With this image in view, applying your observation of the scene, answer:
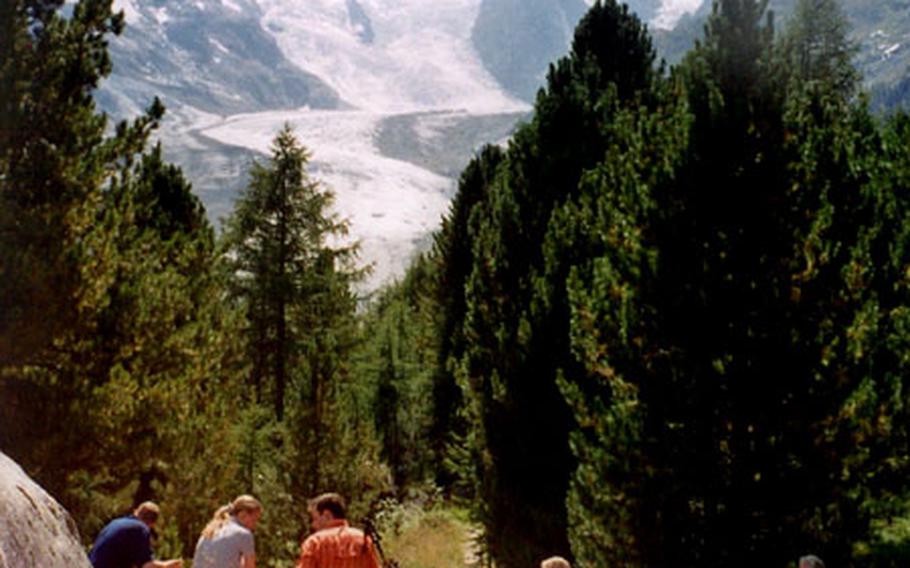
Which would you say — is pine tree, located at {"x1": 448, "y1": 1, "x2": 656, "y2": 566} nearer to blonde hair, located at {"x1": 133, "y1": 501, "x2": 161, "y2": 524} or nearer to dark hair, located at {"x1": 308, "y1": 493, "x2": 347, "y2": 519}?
dark hair, located at {"x1": 308, "y1": 493, "x2": 347, "y2": 519}

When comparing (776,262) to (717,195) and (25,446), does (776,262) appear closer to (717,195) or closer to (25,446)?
(717,195)

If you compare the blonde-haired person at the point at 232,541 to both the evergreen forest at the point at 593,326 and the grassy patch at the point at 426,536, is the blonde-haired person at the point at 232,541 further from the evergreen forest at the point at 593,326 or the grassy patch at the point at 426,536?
the grassy patch at the point at 426,536

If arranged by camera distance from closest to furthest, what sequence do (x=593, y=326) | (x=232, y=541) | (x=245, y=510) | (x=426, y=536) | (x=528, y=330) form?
(x=232, y=541)
(x=245, y=510)
(x=593, y=326)
(x=528, y=330)
(x=426, y=536)

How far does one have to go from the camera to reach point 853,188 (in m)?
11.0

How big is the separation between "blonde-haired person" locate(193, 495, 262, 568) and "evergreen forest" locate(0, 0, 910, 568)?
4059mm

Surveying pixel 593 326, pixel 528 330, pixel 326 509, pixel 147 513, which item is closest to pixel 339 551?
pixel 326 509

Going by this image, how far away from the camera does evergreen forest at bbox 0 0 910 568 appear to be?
9.05 m

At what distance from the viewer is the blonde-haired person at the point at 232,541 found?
740 cm

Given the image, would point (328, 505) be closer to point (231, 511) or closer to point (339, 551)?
point (339, 551)

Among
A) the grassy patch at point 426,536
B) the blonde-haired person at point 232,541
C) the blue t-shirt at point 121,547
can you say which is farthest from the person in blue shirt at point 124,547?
the grassy patch at point 426,536

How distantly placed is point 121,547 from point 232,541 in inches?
36.9

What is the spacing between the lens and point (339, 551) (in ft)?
23.9

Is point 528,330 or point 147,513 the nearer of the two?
point 147,513

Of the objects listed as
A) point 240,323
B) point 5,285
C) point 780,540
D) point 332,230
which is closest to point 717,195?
point 780,540
